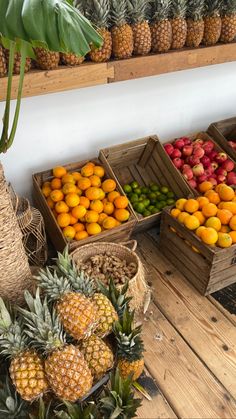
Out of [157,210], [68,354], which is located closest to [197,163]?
[157,210]

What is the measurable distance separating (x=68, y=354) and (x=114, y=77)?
3.35 ft

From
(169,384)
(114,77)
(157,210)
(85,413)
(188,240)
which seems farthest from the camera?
(157,210)

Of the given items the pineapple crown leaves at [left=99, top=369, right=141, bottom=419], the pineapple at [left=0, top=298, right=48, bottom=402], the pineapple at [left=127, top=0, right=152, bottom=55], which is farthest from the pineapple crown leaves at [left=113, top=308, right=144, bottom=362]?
the pineapple at [left=127, top=0, right=152, bottom=55]

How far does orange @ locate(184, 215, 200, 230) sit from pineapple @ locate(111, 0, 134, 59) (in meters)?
0.75

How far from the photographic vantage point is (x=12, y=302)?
1.23m

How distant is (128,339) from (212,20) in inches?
54.6

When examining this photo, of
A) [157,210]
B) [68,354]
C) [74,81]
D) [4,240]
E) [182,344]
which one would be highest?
[74,81]

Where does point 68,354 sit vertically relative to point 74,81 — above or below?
below

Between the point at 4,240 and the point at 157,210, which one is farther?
the point at 157,210

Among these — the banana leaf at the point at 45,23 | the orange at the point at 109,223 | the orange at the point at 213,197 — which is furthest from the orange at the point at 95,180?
the banana leaf at the point at 45,23

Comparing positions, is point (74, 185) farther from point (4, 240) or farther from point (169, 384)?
point (169, 384)

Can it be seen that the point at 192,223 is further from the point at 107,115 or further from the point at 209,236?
the point at 107,115

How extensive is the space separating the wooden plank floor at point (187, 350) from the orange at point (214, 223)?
1.05ft

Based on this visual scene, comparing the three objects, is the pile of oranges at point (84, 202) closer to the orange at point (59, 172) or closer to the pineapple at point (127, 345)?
the orange at point (59, 172)
